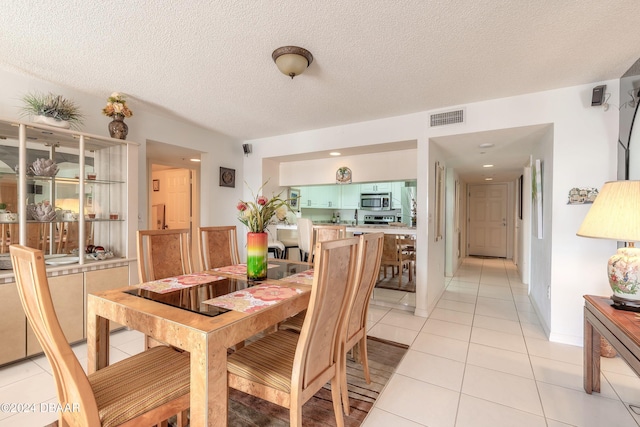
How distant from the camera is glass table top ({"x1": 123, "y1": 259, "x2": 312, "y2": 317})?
139 centimetres

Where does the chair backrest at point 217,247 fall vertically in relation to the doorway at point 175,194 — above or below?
below

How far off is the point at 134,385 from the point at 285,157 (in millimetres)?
3838

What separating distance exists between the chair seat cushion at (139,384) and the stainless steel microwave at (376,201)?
484 centimetres

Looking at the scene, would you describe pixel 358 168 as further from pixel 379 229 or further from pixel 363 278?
pixel 363 278

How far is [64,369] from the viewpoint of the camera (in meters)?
0.94

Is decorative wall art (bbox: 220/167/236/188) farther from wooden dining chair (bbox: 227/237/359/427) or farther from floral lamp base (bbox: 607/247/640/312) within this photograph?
floral lamp base (bbox: 607/247/640/312)

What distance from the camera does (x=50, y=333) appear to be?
34.9 inches

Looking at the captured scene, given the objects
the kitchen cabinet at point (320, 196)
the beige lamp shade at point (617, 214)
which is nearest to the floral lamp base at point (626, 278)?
the beige lamp shade at point (617, 214)

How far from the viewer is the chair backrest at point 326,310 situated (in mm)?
1172

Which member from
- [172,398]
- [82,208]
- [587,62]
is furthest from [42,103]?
[587,62]

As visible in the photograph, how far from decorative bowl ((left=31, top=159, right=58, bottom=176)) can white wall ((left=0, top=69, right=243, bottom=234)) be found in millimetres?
389

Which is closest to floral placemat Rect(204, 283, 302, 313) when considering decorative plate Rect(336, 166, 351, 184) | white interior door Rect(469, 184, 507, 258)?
decorative plate Rect(336, 166, 351, 184)

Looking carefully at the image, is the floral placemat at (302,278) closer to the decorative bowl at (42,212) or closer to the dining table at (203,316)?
the dining table at (203,316)

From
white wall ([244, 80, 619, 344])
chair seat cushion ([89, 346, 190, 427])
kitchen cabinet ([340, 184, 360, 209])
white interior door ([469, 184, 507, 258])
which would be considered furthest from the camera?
white interior door ([469, 184, 507, 258])
